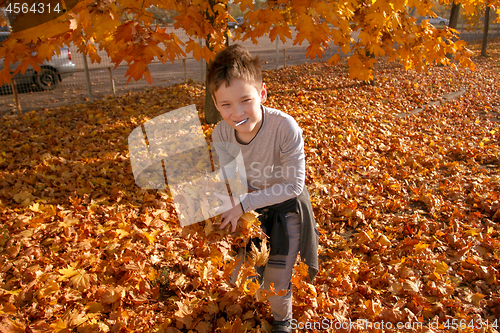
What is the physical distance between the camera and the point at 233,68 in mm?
1471

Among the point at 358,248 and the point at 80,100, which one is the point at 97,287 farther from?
the point at 80,100

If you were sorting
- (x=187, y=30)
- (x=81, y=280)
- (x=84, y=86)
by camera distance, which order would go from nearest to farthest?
(x=81, y=280), (x=187, y=30), (x=84, y=86)

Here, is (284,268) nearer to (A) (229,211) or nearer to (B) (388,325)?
(A) (229,211)

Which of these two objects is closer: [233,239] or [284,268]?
[233,239]

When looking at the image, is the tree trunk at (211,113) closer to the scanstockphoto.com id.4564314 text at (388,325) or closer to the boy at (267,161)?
the boy at (267,161)

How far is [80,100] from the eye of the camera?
7.47 metres

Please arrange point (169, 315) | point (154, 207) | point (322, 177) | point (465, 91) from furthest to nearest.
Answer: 1. point (465, 91)
2. point (322, 177)
3. point (154, 207)
4. point (169, 315)

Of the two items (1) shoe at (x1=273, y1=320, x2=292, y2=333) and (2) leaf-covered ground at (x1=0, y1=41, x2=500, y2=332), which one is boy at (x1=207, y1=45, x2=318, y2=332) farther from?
(2) leaf-covered ground at (x1=0, y1=41, x2=500, y2=332)

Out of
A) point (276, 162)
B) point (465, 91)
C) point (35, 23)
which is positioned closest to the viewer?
point (276, 162)

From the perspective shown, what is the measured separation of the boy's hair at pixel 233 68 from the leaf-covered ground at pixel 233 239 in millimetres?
733

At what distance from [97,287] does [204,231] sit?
123 centimetres

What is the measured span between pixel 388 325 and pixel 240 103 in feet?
5.83

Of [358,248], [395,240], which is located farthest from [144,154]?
[395,240]
